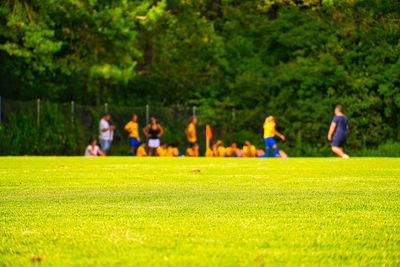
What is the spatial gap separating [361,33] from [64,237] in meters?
29.8

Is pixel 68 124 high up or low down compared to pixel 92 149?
up

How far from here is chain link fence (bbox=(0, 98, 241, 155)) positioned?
27.8m

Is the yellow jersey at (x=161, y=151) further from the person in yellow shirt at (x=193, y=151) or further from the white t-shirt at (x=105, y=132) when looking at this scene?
the white t-shirt at (x=105, y=132)

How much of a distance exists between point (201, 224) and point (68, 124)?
24.3 metres

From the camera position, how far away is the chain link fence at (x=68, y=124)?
2778 cm

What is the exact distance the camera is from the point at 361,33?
33.4 m

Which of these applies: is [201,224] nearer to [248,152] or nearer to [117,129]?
[248,152]

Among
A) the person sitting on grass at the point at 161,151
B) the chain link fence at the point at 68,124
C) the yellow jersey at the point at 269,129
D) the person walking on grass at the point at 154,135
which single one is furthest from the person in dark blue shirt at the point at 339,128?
the chain link fence at the point at 68,124

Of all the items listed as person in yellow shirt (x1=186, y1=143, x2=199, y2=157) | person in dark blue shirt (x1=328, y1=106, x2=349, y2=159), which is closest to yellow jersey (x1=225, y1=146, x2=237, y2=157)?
person in yellow shirt (x1=186, y1=143, x2=199, y2=157)

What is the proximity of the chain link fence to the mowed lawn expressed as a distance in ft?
59.1

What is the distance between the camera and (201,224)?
588cm

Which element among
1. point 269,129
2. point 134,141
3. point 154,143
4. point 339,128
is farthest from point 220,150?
point 339,128

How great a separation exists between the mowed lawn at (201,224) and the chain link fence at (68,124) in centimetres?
1802

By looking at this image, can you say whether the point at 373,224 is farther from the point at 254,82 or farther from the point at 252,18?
the point at 252,18
